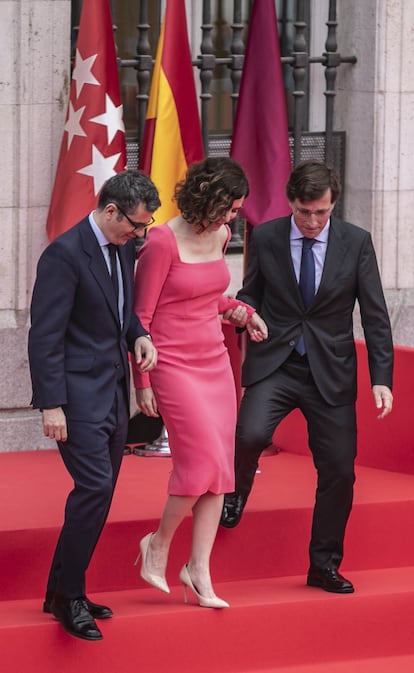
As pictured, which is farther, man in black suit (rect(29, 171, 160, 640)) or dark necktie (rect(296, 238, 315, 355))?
dark necktie (rect(296, 238, 315, 355))

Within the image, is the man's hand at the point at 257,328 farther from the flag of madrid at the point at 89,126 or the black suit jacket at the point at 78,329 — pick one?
the flag of madrid at the point at 89,126

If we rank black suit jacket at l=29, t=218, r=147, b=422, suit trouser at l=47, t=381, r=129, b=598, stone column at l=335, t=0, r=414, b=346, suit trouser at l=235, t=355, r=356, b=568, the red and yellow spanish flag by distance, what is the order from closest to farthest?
black suit jacket at l=29, t=218, r=147, b=422, suit trouser at l=47, t=381, r=129, b=598, suit trouser at l=235, t=355, r=356, b=568, the red and yellow spanish flag, stone column at l=335, t=0, r=414, b=346

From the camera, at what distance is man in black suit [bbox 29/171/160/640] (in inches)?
226

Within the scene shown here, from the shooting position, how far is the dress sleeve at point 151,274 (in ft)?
20.1

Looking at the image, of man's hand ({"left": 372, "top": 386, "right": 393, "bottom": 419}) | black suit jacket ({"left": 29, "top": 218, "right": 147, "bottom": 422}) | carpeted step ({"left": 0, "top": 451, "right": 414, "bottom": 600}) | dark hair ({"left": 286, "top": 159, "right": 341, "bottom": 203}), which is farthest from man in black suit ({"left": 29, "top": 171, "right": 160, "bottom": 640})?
man's hand ({"left": 372, "top": 386, "right": 393, "bottom": 419})

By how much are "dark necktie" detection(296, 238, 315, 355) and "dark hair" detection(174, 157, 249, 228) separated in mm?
603

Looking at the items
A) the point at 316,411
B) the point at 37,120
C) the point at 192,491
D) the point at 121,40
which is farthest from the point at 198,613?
the point at 121,40

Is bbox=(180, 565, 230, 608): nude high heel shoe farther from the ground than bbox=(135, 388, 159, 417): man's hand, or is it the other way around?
bbox=(135, 388, 159, 417): man's hand

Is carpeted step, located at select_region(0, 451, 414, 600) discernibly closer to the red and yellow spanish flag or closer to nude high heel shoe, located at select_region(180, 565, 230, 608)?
nude high heel shoe, located at select_region(180, 565, 230, 608)

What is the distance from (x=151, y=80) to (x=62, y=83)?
0.56m

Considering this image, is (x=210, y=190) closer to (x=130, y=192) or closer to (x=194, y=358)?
(x=130, y=192)

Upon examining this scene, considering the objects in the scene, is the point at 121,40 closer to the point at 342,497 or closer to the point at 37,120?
the point at 37,120

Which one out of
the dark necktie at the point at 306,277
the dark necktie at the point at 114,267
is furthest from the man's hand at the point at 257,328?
the dark necktie at the point at 114,267

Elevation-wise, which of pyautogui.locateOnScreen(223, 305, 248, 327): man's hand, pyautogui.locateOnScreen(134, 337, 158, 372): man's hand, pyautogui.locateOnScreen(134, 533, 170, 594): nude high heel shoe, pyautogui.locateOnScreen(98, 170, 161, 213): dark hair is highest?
pyautogui.locateOnScreen(98, 170, 161, 213): dark hair
